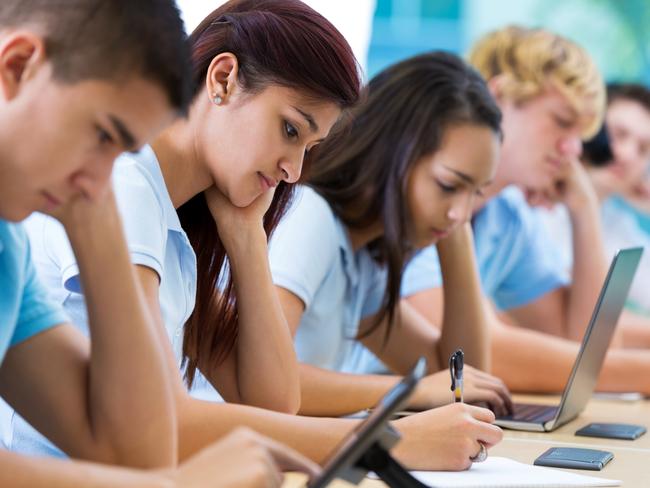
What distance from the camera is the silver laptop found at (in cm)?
182

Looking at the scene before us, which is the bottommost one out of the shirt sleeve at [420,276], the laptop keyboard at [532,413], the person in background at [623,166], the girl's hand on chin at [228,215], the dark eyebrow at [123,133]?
the person in background at [623,166]

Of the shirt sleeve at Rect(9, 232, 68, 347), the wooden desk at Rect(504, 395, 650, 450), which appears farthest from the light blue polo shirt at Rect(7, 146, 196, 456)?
the wooden desk at Rect(504, 395, 650, 450)

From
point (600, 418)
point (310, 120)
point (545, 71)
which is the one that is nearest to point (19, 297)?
point (310, 120)

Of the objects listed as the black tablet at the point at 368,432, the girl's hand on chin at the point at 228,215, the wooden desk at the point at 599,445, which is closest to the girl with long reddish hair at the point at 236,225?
the girl's hand on chin at the point at 228,215

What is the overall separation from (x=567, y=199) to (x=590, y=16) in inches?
46.0

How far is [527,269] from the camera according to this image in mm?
2959

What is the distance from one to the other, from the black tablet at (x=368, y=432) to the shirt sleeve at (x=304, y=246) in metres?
0.93

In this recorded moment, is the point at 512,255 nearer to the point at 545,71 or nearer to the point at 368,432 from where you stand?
the point at 545,71

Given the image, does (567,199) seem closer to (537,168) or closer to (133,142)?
(537,168)

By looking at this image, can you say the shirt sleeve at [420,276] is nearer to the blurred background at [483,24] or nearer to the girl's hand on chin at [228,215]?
the girl's hand on chin at [228,215]

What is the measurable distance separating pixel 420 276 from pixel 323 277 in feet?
1.82

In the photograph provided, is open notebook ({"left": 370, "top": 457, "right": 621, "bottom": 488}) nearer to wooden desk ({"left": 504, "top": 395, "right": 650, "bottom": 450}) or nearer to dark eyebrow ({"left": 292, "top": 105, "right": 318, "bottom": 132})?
wooden desk ({"left": 504, "top": 395, "right": 650, "bottom": 450})

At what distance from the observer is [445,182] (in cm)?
208

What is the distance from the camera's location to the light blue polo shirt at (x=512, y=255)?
9.36 ft
